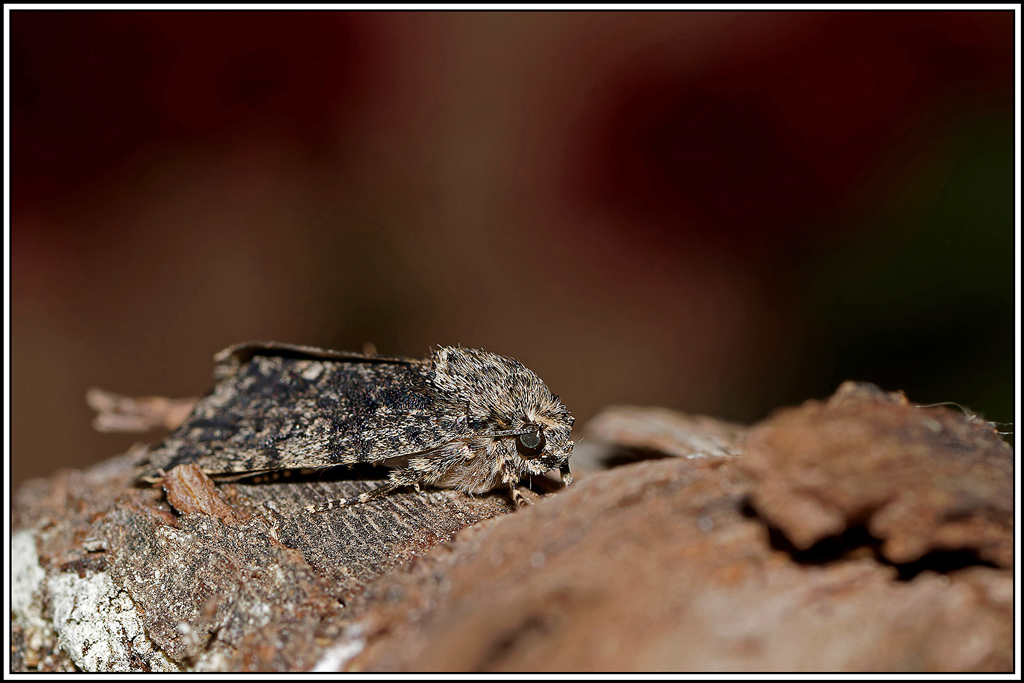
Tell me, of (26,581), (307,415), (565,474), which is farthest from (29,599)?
(565,474)

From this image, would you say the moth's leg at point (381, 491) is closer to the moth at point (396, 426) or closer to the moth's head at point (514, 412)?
the moth at point (396, 426)

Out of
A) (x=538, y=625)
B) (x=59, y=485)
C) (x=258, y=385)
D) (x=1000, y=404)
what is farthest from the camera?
(x=1000, y=404)

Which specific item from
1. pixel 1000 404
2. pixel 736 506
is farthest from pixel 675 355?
pixel 736 506

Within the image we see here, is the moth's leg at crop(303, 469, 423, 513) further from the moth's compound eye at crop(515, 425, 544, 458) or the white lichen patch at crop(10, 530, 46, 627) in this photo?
the white lichen patch at crop(10, 530, 46, 627)

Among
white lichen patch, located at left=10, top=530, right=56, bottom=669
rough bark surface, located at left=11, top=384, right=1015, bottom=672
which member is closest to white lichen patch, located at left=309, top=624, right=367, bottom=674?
rough bark surface, located at left=11, top=384, right=1015, bottom=672

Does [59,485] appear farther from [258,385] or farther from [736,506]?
[736,506]

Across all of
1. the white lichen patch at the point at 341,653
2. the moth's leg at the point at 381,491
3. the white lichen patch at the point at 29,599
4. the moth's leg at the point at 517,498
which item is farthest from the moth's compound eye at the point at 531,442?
the white lichen patch at the point at 29,599

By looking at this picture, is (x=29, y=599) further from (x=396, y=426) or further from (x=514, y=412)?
(x=514, y=412)
